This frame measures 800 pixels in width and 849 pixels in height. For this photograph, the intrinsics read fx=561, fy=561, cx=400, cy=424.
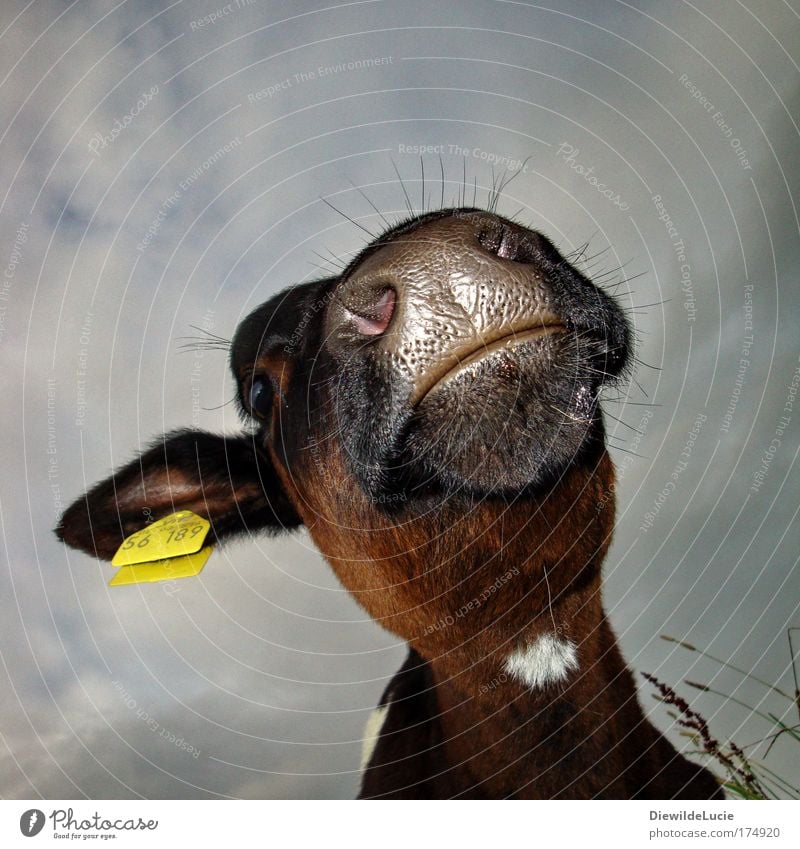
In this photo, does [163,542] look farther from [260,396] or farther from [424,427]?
[424,427]

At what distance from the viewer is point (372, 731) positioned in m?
3.21

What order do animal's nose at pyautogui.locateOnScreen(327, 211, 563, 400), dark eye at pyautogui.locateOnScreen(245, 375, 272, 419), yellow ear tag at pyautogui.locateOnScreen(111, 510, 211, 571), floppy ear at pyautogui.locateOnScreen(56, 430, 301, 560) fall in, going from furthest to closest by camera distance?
dark eye at pyautogui.locateOnScreen(245, 375, 272, 419)
floppy ear at pyautogui.locateOnScreen(56, 430, 301, 560)
yellow ear tag at pyautogui.locateOnScreen(111, 510, 211, 571)
animal's nose at pyautogui.locateOnScreen(327, 211, 563, 400)

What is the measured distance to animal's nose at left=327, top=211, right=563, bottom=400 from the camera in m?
1.59

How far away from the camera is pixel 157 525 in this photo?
2285mm

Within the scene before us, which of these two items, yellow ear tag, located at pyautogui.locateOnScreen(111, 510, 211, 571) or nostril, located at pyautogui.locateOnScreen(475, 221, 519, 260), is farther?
yellow ear tag, located at pyautogui.locateOnScreen(111, 510, 211, 571)

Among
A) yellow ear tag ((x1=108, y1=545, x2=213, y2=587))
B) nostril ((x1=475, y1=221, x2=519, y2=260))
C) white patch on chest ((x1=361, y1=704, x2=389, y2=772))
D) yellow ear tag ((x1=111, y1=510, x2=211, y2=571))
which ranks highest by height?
nostril ((x1=475, y1=221, x2=519, y2=260))

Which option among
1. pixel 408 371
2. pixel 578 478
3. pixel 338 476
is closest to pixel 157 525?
pixel 338 476

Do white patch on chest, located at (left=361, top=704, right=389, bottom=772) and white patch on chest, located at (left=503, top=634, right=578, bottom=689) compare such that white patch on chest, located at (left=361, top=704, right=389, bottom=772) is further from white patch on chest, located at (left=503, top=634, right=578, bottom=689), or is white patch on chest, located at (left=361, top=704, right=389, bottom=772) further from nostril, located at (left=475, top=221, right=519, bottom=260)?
nostril, located at (left=475, top=221, right=519, bottom=260)

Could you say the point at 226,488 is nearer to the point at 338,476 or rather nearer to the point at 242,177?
the point at 338,476

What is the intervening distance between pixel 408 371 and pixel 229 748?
1864 millimetres
